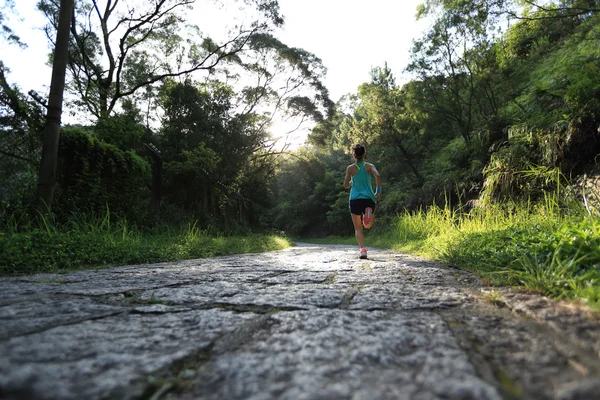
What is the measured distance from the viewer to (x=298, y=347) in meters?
1.07

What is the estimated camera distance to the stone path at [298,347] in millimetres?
780

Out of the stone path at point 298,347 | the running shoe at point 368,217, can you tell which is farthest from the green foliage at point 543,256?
the running shoe at point 368,217

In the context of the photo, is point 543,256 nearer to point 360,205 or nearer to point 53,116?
point 360,205

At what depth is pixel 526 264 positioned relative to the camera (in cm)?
220

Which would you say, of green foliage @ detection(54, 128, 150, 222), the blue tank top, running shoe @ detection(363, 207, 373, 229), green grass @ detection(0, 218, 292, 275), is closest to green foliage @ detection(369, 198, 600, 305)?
running shoe @ detection(363, 207, 373, 229)

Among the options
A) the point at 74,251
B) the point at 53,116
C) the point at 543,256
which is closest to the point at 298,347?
the point at 543,256

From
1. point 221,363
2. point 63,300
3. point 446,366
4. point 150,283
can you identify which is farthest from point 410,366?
point 150,283

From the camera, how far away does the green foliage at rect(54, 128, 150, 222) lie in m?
6.73

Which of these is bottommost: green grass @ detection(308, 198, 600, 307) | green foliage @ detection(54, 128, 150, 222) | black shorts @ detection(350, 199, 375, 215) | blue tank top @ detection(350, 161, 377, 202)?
green grass @ detection(308, 198, 600, 307)

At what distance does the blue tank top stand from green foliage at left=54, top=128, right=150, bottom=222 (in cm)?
547

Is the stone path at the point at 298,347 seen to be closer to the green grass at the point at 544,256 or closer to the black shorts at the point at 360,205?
the green grass at the point at 544,256

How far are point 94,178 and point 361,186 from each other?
5.95m

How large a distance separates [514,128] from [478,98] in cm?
662

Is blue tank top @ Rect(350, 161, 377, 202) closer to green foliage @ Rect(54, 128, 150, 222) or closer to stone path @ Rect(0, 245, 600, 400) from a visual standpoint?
stone path @ Rect(0, 245, 600, 400)
